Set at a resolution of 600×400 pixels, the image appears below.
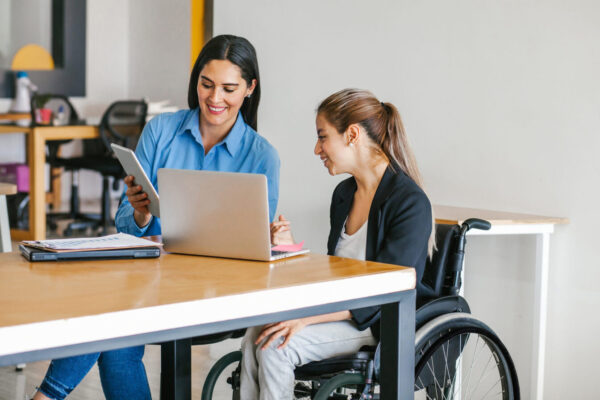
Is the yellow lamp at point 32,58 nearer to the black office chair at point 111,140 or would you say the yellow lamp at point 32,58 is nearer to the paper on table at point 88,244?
the black office chair at point 111,140

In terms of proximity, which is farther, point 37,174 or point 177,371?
point 37,174

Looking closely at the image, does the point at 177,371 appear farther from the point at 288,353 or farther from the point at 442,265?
the point at 442,265

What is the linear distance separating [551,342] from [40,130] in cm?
418

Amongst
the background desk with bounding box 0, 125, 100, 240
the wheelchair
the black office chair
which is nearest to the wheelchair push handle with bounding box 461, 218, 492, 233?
the wheelchair

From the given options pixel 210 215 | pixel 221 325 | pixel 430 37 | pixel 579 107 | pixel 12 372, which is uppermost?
pixel 430 37

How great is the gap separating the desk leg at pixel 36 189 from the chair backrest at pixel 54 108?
23 cm

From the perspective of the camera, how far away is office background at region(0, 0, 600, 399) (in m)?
2.54

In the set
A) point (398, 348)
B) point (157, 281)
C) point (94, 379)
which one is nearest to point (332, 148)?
point (398, 348)

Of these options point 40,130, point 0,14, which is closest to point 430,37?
point 40,130

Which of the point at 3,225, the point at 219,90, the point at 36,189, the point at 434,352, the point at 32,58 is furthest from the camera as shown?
the point at 32,58

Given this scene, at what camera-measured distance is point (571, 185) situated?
8.35 ft

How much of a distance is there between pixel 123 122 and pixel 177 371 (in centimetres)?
461

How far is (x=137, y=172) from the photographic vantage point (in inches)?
72.1

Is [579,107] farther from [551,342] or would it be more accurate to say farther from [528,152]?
[551,342]
